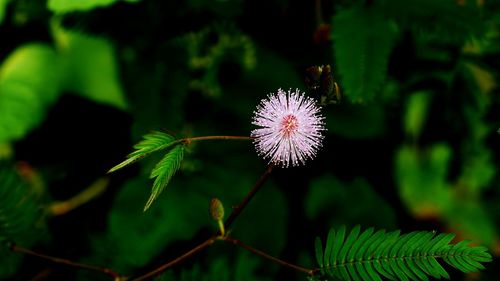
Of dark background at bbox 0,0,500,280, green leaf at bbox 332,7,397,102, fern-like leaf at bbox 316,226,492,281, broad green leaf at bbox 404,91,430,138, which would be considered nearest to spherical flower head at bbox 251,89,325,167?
fern-like leaf at bbox 316,226,492,281

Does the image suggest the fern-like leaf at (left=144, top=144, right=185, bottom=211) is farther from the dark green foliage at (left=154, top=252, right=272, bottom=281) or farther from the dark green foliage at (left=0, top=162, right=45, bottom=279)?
the dark green foliage at (left=0, top=162, right=45, bottom=279)

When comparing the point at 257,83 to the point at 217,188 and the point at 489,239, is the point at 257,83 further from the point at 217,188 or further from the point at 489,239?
the point at 489,239

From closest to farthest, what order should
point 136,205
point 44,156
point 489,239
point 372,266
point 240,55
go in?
point 372,266 → point 136,205 → point 240,55 → point 44,156 → point 489,239

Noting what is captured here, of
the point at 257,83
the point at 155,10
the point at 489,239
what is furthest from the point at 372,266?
the point at 489,239

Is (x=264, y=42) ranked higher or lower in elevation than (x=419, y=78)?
higher

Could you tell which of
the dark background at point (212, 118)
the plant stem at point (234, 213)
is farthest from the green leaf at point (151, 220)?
the plant stem at point (234, 213)

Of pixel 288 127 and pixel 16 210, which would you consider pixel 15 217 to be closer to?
pixel 16 210

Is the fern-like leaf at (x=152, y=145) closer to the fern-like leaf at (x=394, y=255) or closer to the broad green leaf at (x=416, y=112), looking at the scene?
the fern-like leaf at (x=394, y=255)
